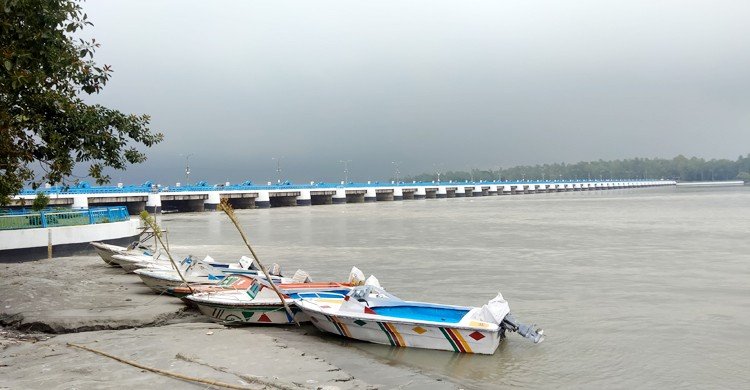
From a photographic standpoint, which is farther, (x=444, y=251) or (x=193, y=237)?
(x=193, y=237)

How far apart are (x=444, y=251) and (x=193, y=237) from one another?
22660 millimetres

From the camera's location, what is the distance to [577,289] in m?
20.3

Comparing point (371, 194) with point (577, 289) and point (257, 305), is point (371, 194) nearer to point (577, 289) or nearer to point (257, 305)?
point (577, 289)

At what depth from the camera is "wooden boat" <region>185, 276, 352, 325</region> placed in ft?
47.7

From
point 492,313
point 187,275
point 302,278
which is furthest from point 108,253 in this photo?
point 492,313

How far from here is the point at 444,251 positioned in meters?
33.2

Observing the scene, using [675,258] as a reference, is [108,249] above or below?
above

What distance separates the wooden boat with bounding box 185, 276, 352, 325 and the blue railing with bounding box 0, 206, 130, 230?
16996mm

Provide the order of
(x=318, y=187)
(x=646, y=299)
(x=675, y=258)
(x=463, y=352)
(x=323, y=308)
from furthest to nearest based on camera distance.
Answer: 1. (x=318, y=187)
2. (x=675, y=258)
3. (x=646, y=299)
4. (x=323, y=308)
5. (x=463, y=352)

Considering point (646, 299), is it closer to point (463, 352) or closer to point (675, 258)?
point (463, 352)

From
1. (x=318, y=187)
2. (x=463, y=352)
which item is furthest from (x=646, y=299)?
(x=318, y=187)

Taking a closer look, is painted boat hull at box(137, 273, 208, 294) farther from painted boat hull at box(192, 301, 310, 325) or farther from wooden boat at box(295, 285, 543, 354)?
wooden boat at box(295, 285, 543, 354)

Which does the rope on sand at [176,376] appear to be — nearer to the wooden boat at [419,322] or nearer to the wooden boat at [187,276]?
the wooden boat at [419,322]

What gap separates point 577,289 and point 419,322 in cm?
1005
